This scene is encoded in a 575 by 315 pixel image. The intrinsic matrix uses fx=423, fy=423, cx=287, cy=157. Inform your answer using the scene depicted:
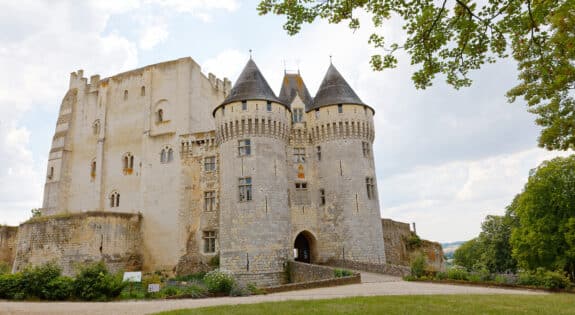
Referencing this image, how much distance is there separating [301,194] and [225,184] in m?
5.52

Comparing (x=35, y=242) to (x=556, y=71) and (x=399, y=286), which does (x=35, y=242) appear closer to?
(x=399, y=286)

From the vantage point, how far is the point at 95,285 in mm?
15641

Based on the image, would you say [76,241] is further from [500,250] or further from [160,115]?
[500,250]

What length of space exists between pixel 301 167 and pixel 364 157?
14.8 feet

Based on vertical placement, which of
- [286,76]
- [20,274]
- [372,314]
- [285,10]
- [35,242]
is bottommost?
[372,314]

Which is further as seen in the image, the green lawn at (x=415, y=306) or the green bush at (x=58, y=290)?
the green bush at (x=58, y=290)

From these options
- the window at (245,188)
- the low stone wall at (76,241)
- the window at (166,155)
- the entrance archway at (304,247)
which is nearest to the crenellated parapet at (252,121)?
the window at (245,188)

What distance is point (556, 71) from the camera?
1267 centimetres

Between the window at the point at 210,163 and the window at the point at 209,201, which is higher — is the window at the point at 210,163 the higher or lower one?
Result: the higher one

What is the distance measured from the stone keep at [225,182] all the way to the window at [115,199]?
0.28ft

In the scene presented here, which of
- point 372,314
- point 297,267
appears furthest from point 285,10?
point 297,267

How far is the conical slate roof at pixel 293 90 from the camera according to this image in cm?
3258

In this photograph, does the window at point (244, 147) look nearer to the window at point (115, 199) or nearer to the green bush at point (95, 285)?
the green bush at point (95, 285)

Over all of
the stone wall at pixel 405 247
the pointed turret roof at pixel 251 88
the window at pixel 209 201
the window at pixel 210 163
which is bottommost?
the stone wall at pixel 405 247
